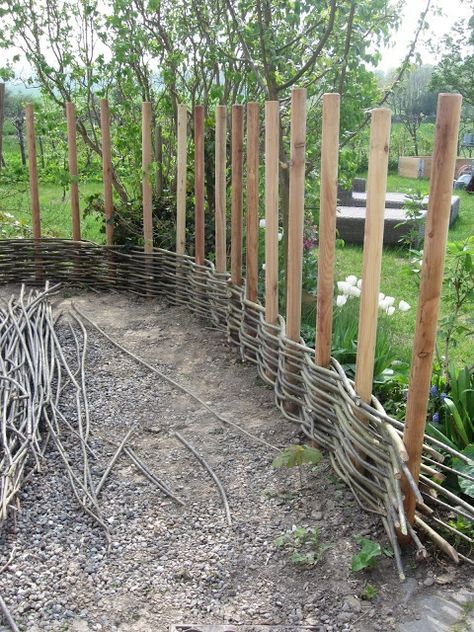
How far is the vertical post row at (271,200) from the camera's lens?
3264 mm

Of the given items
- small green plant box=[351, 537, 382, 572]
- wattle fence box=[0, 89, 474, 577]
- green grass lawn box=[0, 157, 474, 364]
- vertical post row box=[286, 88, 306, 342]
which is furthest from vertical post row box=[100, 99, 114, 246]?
small green plant box=[351, 537, 382, 572]

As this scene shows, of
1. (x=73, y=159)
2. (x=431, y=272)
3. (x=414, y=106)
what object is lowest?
(x=431, y=272)

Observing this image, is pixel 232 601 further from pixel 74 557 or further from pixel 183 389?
pixel 183 389

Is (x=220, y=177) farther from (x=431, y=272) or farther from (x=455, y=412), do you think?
(x=431, y=272)

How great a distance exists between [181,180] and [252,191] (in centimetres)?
119

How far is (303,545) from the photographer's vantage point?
237 cm

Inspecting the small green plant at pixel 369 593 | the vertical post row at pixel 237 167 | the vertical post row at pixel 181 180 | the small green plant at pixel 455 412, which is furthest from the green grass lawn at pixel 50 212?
the small green plant at pixel 369 593

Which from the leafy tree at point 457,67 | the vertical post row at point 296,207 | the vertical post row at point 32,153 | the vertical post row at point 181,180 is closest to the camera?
the vertical post row at point 296,207

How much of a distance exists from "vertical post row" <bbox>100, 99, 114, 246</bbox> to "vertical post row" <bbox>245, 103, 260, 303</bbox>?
1.73 meters

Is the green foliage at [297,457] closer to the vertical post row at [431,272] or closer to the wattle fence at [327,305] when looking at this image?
the wattle fence at [327,305]

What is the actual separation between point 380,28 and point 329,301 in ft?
7.68

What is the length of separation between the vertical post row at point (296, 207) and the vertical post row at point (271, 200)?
23 cm

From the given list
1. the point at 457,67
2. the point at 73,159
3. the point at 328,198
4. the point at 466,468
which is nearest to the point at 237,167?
the point at 328,198

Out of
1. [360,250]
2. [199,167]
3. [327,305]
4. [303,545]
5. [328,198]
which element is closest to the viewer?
[303,545]
